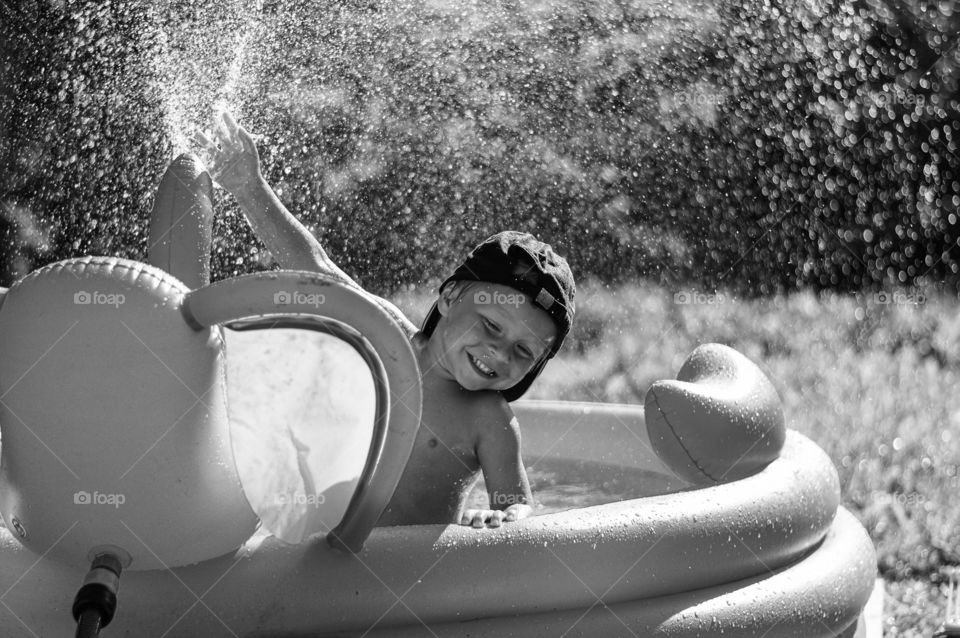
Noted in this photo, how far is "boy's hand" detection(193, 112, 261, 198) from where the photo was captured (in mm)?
2312

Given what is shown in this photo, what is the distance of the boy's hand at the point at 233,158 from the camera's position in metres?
2.31

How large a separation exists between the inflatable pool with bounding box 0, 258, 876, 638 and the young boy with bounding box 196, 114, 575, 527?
344mm

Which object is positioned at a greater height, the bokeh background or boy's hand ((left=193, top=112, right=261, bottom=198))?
boy's hand ((left=193, top=112, right=261, bottom=198))

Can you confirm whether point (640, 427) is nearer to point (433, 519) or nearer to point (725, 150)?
point (433, 519)

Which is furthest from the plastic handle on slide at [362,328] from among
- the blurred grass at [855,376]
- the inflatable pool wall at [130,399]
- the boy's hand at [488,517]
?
the blurred grass at [855,376]

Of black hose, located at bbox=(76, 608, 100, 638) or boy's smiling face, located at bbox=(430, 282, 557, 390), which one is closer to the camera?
black hose, located at bbox=(76, 608, 100, 638)

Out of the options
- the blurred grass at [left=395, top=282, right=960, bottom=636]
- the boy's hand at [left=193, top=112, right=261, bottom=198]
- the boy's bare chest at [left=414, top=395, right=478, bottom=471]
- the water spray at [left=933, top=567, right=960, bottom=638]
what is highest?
the boy's hand at [left=193, top=112, right=261, bottom=198]

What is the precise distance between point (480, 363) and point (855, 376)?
344 cm

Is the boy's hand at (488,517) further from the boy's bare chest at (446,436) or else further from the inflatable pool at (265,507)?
the boy's bare chest at (446,436)

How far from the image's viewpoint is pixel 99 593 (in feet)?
4.50


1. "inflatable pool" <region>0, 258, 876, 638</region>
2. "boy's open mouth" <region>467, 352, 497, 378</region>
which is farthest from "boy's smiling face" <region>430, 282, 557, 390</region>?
"inflatable pool" <region>0, 258, 876, 638</region>

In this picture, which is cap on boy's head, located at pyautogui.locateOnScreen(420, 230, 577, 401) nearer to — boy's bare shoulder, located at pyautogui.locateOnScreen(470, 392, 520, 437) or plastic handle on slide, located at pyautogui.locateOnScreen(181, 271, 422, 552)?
boy's bare shoulder, located at pyautogui.locateOnScreen(470, 392, 520, 437)

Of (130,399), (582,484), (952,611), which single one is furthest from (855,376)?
(130,399)

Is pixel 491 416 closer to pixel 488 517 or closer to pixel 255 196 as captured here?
pixel 488 517
